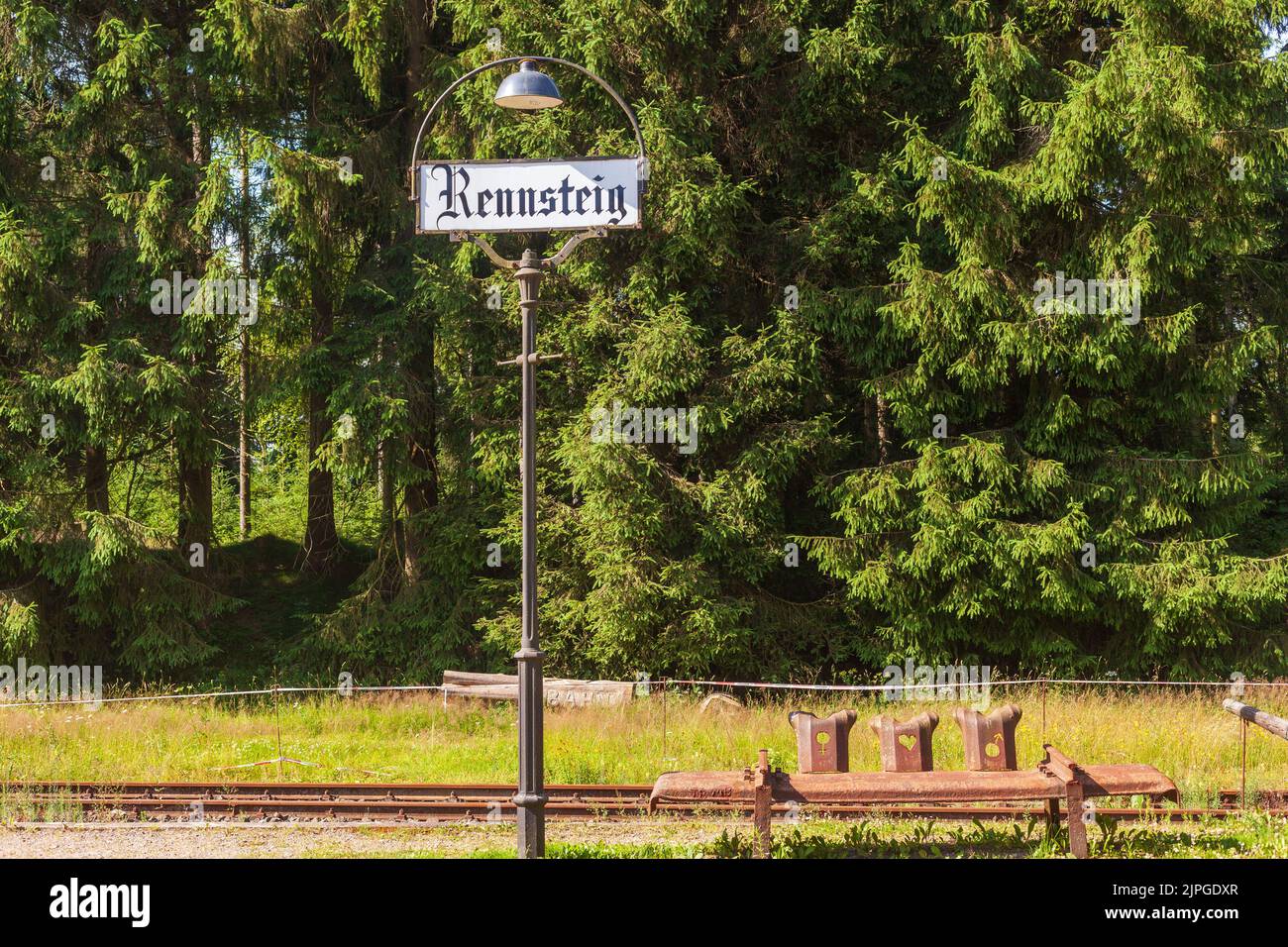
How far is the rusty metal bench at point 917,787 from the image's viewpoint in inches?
318

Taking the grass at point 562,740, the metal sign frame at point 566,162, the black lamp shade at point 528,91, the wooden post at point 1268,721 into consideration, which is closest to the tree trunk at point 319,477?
the grass at point 562,740

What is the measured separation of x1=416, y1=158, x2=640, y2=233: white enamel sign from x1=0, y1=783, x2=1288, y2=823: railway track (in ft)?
17.4

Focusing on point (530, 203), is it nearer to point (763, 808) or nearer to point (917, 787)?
point (763, 808)

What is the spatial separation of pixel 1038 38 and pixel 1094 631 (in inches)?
350

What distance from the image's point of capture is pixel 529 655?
321 inches

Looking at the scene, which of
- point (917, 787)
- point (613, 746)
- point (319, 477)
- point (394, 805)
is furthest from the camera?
point (319, 477)

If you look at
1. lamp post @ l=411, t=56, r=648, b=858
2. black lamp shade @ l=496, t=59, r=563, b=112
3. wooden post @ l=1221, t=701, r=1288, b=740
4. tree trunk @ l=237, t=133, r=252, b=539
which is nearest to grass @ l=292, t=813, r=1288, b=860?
wooden post @ l=1221, t=701, r=1288, b=740

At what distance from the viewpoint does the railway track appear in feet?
34.0

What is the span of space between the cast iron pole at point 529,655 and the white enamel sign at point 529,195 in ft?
1.29

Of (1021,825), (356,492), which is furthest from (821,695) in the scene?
(356,492)

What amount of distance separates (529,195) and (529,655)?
→ 3083 millimetres

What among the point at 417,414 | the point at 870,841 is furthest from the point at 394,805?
the point at 417,414

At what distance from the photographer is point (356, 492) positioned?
2116 cm

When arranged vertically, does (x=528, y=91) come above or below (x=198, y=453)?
above
